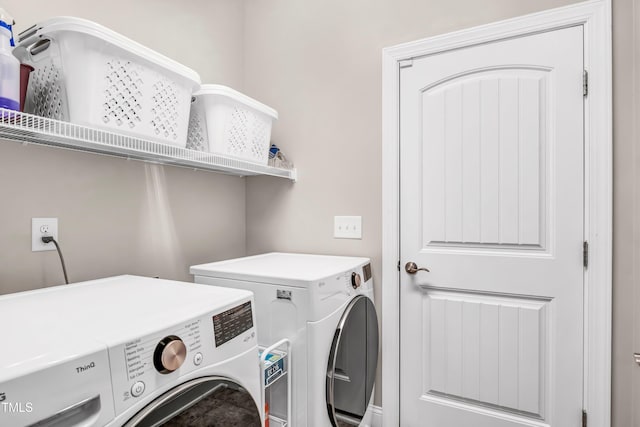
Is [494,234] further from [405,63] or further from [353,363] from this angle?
[405,63]

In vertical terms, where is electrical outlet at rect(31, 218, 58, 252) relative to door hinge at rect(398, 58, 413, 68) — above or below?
below

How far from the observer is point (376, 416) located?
1.86 metres

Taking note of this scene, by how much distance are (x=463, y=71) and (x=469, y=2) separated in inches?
13.2

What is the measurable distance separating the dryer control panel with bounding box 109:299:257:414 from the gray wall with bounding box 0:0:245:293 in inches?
34.2

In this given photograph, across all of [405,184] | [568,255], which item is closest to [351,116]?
[405,184]

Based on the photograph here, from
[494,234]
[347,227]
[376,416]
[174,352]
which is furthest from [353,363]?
[174,352]

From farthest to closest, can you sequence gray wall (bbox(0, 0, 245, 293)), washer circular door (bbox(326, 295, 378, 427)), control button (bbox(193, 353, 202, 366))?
washer circular door (bbox(326, 295, 378, 427))
gray wall (bbox(0, 0, 245, 293))
control button (bbox(193, 353, 202, 366))

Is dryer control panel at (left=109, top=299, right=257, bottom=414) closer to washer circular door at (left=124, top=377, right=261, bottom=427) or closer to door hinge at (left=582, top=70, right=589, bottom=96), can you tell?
washer circular door at (left=124, top=377, right=261, bottom=427)

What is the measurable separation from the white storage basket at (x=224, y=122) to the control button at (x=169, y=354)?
3.26 feet

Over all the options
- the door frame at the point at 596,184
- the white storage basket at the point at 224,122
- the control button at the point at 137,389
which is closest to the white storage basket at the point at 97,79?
the white storage basket at the point at 224,122

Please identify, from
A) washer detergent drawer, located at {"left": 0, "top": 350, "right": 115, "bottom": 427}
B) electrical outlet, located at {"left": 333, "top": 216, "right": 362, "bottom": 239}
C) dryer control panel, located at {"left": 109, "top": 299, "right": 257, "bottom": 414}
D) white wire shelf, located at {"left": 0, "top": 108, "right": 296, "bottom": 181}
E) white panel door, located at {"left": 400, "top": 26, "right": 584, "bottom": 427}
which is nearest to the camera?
washer detergent drawer, located at {"left": 0, "top": 350, "right": 115, "bottom": 427}

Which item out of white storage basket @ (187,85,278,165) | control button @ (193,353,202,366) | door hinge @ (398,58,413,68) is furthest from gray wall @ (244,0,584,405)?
control button @ (193,353,202,366)

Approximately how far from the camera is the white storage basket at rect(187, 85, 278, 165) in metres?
1.55

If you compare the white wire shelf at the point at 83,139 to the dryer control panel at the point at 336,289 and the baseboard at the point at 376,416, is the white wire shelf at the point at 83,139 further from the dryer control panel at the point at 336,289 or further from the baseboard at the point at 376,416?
the baseboard at the point at 376,416
